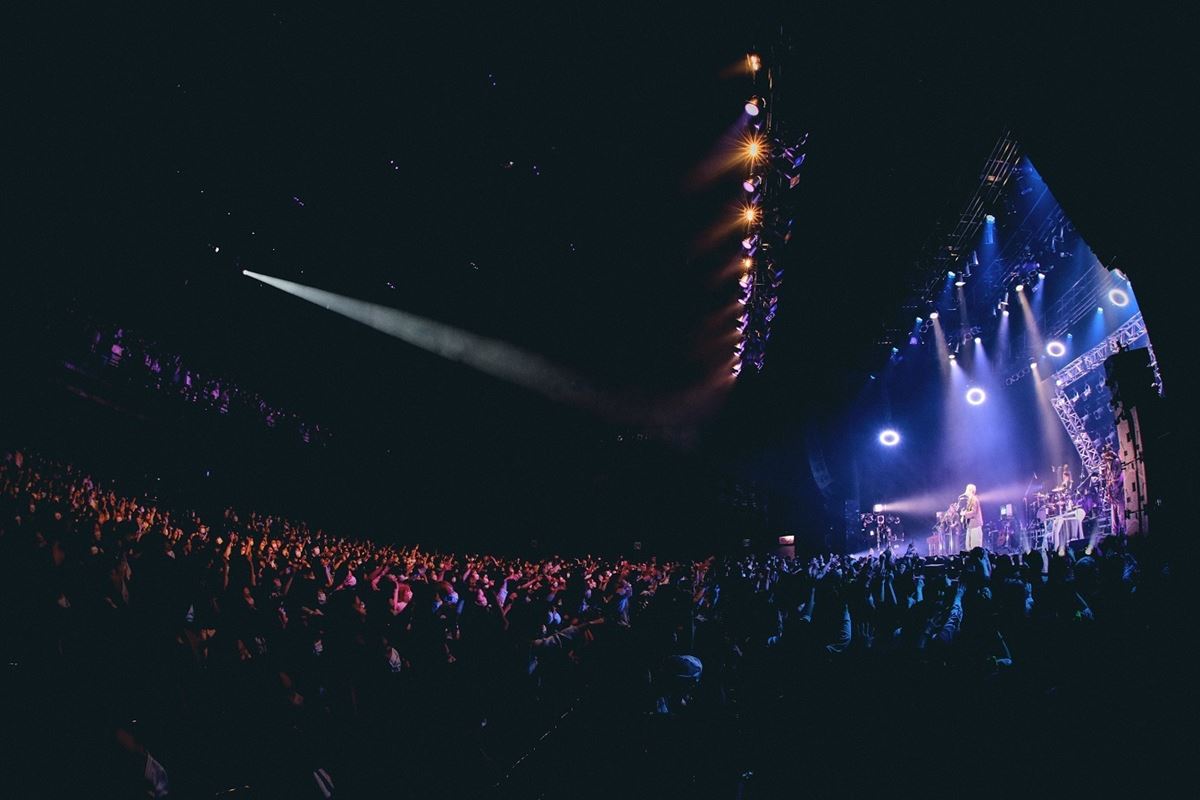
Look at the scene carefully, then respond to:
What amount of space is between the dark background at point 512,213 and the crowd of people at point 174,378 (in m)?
0.65

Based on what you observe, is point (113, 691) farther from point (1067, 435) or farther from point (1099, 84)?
point (1067, 435)

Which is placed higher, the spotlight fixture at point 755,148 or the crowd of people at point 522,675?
the spotlight fixture at point 755,148

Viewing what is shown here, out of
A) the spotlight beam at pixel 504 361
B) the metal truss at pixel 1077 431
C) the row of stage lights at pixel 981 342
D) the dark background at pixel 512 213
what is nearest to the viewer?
the dark background at pixel 512 213

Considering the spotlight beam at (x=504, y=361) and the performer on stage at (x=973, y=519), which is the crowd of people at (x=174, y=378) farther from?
the performer on stage at (x=973, y=519)

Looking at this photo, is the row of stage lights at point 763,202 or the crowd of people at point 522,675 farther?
the row of stage lights at point 763,202

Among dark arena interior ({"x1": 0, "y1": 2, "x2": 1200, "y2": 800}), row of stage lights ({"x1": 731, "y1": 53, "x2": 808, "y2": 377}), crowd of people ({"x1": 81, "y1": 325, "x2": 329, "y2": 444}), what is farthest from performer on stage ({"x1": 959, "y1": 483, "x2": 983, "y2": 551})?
crowd of people ({"x1": 81, "y1": 325, "x2": 329, "y2": 444})

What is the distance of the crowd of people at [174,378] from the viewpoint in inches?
712

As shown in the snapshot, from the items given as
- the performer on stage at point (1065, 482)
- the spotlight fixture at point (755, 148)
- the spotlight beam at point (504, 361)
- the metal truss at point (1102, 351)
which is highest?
the spotlight beam at point (504, 361)

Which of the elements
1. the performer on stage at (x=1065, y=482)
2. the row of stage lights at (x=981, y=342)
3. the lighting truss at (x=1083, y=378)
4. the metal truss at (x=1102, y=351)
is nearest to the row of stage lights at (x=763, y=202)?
the row of stage lights at (x=981, y=342)

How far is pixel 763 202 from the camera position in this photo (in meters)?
12.0

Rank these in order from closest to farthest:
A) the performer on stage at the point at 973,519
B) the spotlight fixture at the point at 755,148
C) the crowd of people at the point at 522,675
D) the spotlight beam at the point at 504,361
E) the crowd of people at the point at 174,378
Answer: the crowd of people at the point at 522,675 < the spotlight fixture at the point at 755,148 < the crowd of people at the point at 174,378 < the performer on stage at the point at 973,519 < the spotlight beam at the point at 504,361

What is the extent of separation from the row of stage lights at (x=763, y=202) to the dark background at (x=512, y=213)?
0.39m

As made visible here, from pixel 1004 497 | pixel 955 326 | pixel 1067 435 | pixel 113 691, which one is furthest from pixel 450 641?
pixel 1004 497

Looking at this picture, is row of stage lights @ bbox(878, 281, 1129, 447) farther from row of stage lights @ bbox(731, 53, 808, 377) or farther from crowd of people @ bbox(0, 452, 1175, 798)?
crowd of people @ bbox(0, 452, 1175, 798)
